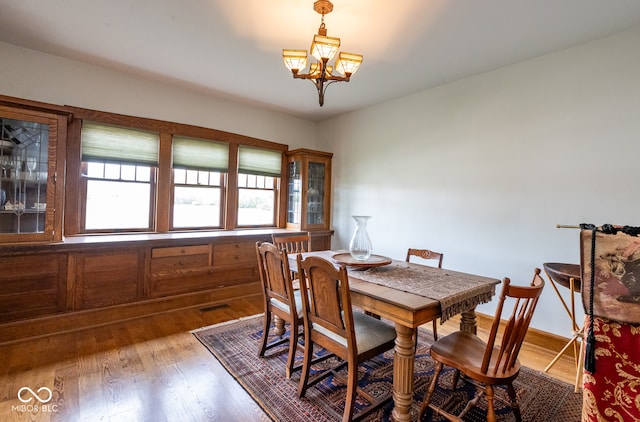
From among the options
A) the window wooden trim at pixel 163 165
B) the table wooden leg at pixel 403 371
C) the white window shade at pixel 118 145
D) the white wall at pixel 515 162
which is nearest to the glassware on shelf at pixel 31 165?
the window wooden trim at pixel 163 165

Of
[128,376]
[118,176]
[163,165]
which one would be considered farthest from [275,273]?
[118,176]

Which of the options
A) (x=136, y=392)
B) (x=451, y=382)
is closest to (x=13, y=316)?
(x=136, y=392)

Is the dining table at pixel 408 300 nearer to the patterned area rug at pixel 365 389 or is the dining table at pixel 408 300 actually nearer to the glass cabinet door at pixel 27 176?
the patterned area rug at pixel 365 389

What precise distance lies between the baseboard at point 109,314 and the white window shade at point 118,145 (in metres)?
1.60

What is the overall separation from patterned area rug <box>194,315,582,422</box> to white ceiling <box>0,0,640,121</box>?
265 cm

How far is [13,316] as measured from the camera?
2.66 metres

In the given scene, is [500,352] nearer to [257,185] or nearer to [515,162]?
[515,162]

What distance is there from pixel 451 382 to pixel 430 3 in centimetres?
266

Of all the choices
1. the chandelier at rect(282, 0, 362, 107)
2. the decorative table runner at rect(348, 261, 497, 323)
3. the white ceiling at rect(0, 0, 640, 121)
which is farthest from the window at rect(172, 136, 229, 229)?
the decorative table runner at rect(348, 261, 497, 323)

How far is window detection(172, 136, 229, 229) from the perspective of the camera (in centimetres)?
393

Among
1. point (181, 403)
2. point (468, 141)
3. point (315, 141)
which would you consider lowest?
point (181, 403)

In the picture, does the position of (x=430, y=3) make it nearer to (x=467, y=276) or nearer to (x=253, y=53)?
(x=253, y=53)

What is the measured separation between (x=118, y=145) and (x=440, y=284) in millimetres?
3593

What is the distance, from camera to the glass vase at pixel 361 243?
2404 millimetres
